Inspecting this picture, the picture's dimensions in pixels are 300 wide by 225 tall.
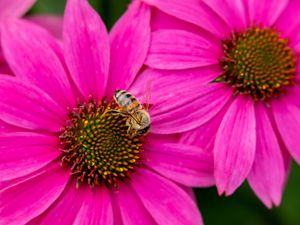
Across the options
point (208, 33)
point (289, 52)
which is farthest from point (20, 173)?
point (289, 52)

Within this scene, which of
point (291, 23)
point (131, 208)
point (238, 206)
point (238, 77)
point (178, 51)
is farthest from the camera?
point (238, 206)

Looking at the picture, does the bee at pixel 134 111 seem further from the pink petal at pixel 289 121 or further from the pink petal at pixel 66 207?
the pink petal at pixel 289 121

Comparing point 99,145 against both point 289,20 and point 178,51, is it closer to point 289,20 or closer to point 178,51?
point 178,51

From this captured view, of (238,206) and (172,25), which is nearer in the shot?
(172,25)

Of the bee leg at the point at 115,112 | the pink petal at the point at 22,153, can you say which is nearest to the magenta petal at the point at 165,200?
the bee leg at the point at 115,112

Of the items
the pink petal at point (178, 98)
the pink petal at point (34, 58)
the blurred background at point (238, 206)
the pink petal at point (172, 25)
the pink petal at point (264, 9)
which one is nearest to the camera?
the pink petal at point (34, 58)

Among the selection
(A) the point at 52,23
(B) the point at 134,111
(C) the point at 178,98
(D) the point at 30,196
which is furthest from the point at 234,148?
(A) the point at 52,23

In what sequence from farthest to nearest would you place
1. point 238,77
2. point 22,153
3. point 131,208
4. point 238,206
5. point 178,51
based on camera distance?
1. point 238,206
2. point 238,77
3. point 178,51
4. point 131,208
5. point 22,153
